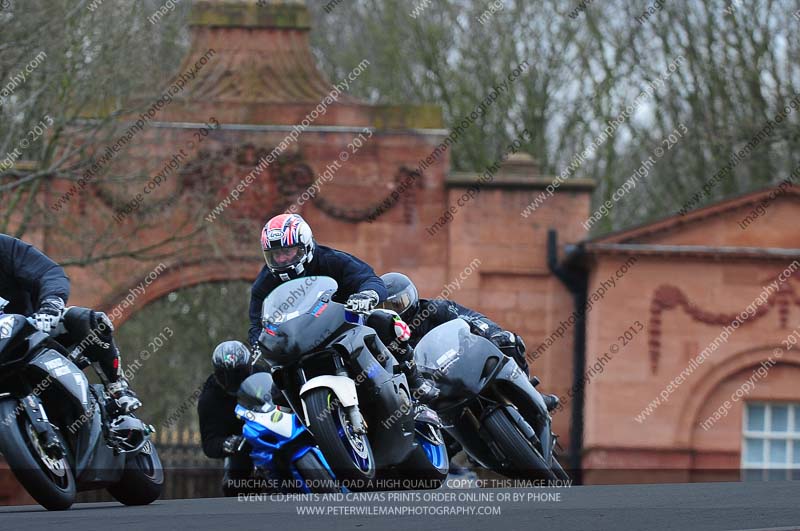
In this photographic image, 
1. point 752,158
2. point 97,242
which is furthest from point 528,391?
point 752,158

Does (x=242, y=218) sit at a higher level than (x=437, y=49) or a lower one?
lower

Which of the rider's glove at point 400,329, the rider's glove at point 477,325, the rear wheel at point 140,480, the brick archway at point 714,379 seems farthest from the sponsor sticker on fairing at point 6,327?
the brick archway at point 714,379

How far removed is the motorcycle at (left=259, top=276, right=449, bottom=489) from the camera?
12.2 metres

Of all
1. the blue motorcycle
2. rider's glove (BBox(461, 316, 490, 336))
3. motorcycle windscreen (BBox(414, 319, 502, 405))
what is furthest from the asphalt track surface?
rider's glove (BBox(461, 316, 490, 336))

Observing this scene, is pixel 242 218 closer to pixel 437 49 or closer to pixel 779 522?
pixel 437 49

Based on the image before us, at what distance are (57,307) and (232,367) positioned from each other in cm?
306

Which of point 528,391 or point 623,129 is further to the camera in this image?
point 623,129

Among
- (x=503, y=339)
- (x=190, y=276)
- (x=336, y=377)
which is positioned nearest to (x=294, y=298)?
(x=336, y=377)

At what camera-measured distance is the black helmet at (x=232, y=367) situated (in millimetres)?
14203

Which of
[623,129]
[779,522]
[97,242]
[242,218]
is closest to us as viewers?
[779,522]

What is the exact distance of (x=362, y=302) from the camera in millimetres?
12523

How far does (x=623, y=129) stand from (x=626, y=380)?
10946 millimetres

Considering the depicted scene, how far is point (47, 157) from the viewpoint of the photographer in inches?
963

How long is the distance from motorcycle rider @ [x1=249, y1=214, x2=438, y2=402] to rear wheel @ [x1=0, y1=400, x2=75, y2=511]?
1.83 meters
